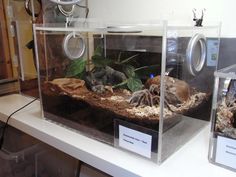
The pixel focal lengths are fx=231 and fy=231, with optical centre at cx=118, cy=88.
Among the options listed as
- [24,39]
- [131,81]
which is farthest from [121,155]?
[24,39]

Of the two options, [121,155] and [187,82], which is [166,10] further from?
[121,155]

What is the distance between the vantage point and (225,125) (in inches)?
25.6

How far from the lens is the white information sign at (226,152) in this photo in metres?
0.62

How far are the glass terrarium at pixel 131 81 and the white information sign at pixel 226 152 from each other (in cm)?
13

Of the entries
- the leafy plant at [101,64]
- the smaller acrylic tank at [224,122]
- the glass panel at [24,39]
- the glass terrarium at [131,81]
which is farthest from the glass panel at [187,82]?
the glass panel at [24,39]

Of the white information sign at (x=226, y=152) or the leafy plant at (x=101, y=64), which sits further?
the leafy plant at (x=101, y=64)

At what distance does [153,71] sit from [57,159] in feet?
2.40

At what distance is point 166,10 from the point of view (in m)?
1.04

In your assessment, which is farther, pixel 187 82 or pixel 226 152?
pixel 187 82

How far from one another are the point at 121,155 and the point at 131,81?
268mm

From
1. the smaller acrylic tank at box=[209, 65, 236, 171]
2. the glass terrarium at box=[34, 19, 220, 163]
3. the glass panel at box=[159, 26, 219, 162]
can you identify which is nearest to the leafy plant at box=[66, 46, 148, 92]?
the glass terrarium at box=[34, 19, 220, 163]

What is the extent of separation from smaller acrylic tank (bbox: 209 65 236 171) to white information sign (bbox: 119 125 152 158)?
0.19 m

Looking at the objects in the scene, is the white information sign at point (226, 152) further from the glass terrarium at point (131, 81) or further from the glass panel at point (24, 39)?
the glass panel at point (24, 39)

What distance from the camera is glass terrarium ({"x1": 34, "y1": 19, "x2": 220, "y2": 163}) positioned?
67 centimetres
